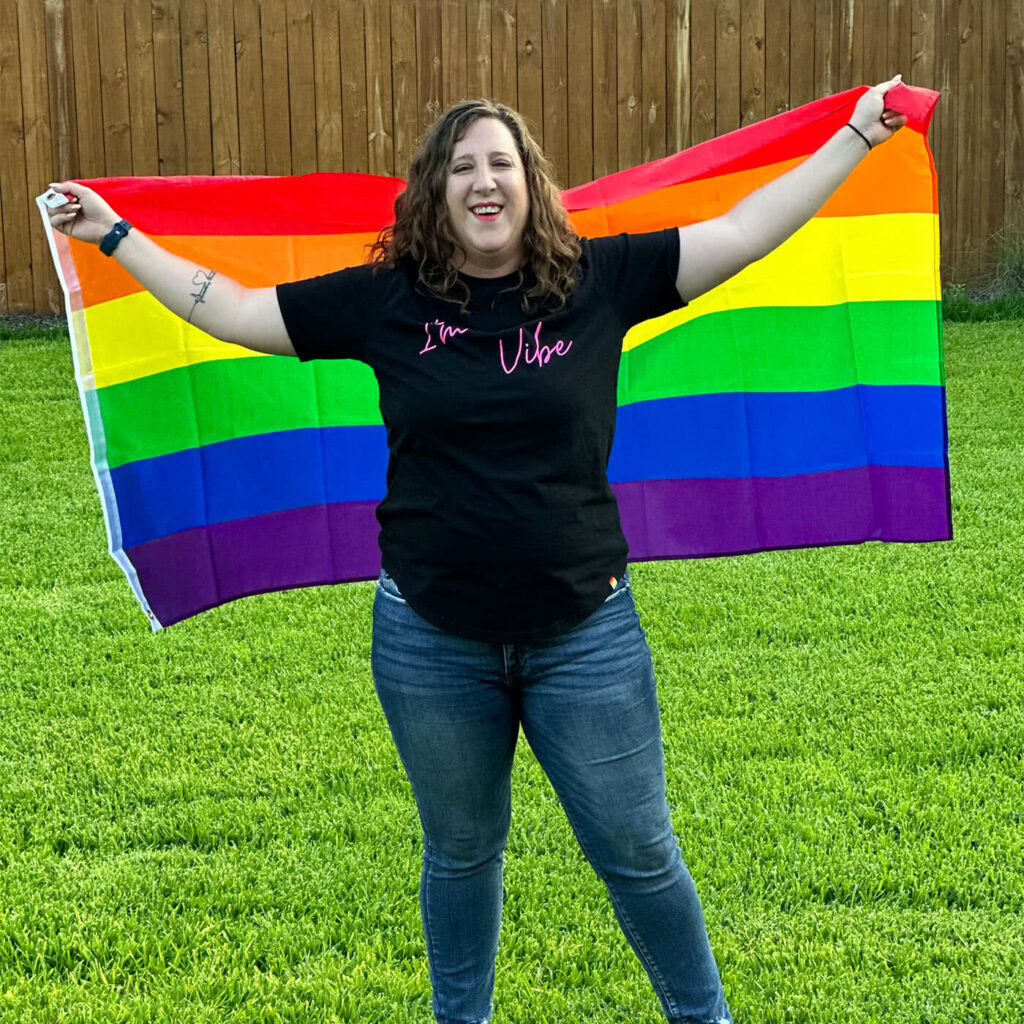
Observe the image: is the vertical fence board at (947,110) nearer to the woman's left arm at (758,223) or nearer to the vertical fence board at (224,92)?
the vertical fence board at (224,92)

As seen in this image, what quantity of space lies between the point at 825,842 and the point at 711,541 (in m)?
0.84

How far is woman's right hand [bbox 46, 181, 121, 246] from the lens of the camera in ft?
8.85

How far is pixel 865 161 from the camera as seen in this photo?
11.7 ft

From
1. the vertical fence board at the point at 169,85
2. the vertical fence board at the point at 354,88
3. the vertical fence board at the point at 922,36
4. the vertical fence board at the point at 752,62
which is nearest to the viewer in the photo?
the vertical fence board at the point at 169,85

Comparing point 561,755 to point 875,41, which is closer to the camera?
point 561,755

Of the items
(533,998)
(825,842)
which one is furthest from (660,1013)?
(825,842)

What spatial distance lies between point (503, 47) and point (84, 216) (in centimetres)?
748

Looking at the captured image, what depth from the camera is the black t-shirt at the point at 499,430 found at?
243 centimetres

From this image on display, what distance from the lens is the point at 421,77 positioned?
9.67 m

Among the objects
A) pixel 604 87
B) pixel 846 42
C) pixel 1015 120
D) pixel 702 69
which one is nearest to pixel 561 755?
pixel 604 87

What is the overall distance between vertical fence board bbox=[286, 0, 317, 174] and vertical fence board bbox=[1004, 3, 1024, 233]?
4.66 metres

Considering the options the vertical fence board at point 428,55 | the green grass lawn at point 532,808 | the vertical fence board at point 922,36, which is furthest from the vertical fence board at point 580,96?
the green grass lawn at point 532,808

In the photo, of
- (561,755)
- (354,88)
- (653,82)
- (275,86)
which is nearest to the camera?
(561,755)

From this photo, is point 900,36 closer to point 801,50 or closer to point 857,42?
point 857,42
